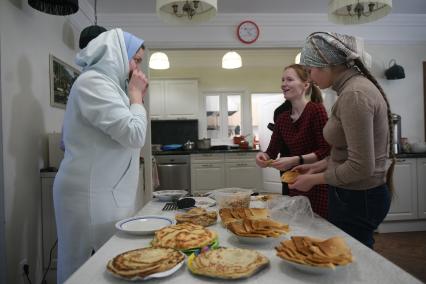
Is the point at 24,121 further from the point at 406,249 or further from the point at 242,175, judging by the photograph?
the point at 242,175

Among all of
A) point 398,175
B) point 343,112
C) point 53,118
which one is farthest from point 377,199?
point 398,175

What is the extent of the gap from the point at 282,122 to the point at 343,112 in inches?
31.7

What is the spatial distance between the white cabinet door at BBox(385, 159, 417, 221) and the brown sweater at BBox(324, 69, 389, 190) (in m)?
2.94

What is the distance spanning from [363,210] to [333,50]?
567 mm

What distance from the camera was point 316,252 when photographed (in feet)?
2.34

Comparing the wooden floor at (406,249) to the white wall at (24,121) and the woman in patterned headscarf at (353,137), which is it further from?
the white wall at (24,121)

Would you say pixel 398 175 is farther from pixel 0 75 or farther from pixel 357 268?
pixel 0 75

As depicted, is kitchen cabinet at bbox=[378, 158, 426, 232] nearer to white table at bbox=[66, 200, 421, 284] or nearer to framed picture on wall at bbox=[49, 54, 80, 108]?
white table at bbox=[66, 200, 421, 284]

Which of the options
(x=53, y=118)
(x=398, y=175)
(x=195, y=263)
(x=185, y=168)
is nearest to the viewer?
(x=195, y=263)

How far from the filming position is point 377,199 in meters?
1.09

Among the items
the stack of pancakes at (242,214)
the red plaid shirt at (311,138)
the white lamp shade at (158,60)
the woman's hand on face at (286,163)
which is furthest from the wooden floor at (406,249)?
the white lamp shade at (158,60)

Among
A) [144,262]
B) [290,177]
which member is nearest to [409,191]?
[290,177]

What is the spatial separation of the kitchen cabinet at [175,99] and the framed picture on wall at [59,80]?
336 centimetres

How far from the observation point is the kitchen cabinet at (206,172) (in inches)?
205
